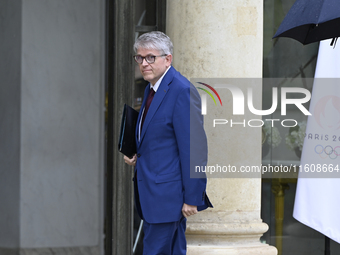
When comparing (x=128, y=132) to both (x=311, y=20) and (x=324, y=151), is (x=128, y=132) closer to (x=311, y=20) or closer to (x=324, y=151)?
(x=311, y=20)

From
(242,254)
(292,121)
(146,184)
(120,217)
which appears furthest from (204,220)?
(292,121)

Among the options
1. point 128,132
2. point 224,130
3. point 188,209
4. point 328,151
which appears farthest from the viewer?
point 328,151

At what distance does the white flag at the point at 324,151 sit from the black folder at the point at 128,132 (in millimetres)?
2128

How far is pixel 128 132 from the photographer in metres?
3.29

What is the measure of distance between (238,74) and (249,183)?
939mm

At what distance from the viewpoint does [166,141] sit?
3.11 m

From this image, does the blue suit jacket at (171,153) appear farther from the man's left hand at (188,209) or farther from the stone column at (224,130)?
the stone column at (224,130)

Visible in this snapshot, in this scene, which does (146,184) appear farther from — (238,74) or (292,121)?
(292,121)

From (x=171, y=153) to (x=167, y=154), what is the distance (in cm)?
3


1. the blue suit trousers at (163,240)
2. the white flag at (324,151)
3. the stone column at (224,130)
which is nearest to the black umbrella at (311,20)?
the stone column at (224,130)

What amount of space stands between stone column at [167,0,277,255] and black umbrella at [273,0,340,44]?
2.28 ft

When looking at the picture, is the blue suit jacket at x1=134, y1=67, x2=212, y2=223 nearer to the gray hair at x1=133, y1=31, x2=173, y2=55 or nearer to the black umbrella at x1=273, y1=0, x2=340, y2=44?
the gray hair at x1=133, y1=31, x2=173, y2=55

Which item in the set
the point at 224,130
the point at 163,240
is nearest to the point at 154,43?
the point at 163,240

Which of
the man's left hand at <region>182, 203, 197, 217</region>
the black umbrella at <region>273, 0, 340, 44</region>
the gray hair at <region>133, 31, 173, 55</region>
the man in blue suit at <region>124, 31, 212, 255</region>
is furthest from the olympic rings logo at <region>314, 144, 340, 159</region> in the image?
the gray hair at <region>133, 31, 173, 55</region>
